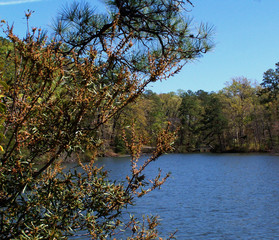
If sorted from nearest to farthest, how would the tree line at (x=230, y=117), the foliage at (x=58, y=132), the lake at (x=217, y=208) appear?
the foliage at (x=58, y=132)
the lake at (x=217, y=208)
the tree line at (x=230, y=117)

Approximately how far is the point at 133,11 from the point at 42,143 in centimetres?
166

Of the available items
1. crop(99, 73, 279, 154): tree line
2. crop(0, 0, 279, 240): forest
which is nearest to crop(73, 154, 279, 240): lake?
crop(0, 0, 279, 240): forest

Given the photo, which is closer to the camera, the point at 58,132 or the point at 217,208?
the point at 58,132

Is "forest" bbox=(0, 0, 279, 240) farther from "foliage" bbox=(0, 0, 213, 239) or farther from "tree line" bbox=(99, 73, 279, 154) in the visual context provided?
"tree line" bbox=(99, 73, 279, 154)

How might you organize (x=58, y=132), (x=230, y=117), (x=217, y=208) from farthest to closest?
(x=230, y=117) < (x=217, y=208) < (x=58, y=132)

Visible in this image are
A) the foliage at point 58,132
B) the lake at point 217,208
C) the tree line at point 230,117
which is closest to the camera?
the foliage at point 58,132

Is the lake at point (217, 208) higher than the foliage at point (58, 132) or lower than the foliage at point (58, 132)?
lower

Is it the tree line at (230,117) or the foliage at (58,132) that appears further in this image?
the tree line at (230,117)

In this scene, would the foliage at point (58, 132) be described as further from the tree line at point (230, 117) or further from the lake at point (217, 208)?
the tree line at point (230, 117)

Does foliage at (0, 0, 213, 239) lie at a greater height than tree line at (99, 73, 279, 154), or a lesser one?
lesser

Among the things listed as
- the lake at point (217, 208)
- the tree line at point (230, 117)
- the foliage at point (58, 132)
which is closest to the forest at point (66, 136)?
the foliage at point (58, 132)

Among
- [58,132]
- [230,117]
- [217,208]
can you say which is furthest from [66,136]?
[230,117]

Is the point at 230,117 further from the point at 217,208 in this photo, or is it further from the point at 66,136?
the point at 66,136

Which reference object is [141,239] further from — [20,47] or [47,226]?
[20,47]
